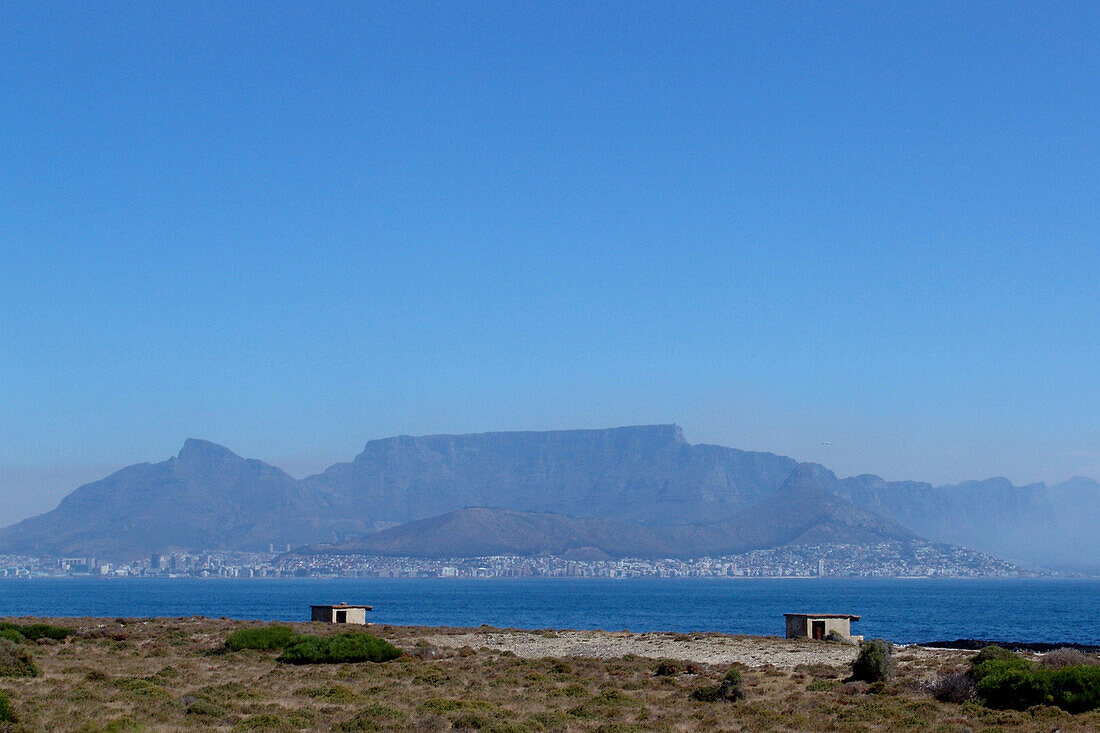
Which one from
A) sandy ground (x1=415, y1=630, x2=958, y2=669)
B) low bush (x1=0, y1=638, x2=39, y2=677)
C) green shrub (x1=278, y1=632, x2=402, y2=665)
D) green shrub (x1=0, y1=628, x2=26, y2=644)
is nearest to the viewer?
low bush (x1=0, y1=638, x2=39, y2=677)

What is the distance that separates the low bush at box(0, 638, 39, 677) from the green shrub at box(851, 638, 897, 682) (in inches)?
926

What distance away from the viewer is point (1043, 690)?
2791 cm

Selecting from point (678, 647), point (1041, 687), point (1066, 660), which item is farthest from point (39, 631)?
point (1066, 660)

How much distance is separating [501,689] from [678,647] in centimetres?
1267

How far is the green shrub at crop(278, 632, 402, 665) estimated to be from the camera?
38.1m

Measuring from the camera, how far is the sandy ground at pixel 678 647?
3916cm

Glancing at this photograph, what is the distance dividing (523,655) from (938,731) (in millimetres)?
19540

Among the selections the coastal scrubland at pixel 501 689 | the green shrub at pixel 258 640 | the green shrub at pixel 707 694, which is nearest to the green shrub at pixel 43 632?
the coastal scrubland at pixel 501 689

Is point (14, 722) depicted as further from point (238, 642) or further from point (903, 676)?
point (903, 676)

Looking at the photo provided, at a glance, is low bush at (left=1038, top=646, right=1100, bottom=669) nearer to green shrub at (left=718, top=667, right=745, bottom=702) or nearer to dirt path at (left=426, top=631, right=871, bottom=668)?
dirt path at (left=426, top=631, right=871, bottom=668)

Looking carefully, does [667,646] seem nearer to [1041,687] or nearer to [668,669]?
[668,669]

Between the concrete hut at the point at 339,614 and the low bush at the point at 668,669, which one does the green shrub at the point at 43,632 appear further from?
the low bush at the point at 668,669

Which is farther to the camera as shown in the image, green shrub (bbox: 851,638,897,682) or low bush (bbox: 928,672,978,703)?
green shrub (bbox: 851,638,897,682)

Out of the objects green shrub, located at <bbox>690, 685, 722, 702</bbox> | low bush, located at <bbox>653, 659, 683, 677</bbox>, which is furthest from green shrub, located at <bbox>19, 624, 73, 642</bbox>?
green shrub, located at <bbox>690, 685, 722, 702</bbox>
